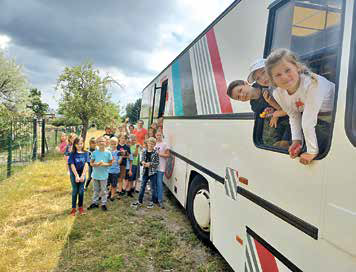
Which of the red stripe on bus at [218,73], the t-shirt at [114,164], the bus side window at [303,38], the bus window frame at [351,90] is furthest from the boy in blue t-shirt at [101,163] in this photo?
the bus window frame at [351,90]

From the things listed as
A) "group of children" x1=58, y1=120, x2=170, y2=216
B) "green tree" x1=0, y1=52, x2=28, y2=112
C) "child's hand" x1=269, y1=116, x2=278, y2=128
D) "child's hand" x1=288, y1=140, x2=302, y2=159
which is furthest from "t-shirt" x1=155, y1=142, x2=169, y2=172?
"green tree" x1=0, y1=52, x2=28, y2=112

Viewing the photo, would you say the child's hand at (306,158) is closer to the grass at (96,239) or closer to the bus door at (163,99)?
the grass at (96,239)

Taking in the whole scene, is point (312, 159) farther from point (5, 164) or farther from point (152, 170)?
point (5, 164)

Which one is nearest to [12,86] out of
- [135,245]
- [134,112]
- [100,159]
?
[100,159]

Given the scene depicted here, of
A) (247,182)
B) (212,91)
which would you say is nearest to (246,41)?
(212,91)

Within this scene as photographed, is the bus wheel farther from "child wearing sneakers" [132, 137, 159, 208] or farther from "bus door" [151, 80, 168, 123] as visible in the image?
"bus door" [151, 80, 168, 123]

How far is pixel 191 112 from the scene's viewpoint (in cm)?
437

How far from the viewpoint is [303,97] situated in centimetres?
167

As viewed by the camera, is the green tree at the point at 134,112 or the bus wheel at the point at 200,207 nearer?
the bus wheel at the point at 200,207

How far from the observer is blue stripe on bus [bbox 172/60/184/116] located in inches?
200

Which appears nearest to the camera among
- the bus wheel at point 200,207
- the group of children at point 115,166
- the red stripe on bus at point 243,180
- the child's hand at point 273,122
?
the child's hand at point 273,122

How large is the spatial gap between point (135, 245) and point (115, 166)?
2155mm

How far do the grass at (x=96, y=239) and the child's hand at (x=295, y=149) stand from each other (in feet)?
7.64

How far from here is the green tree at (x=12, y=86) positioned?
1822cm
